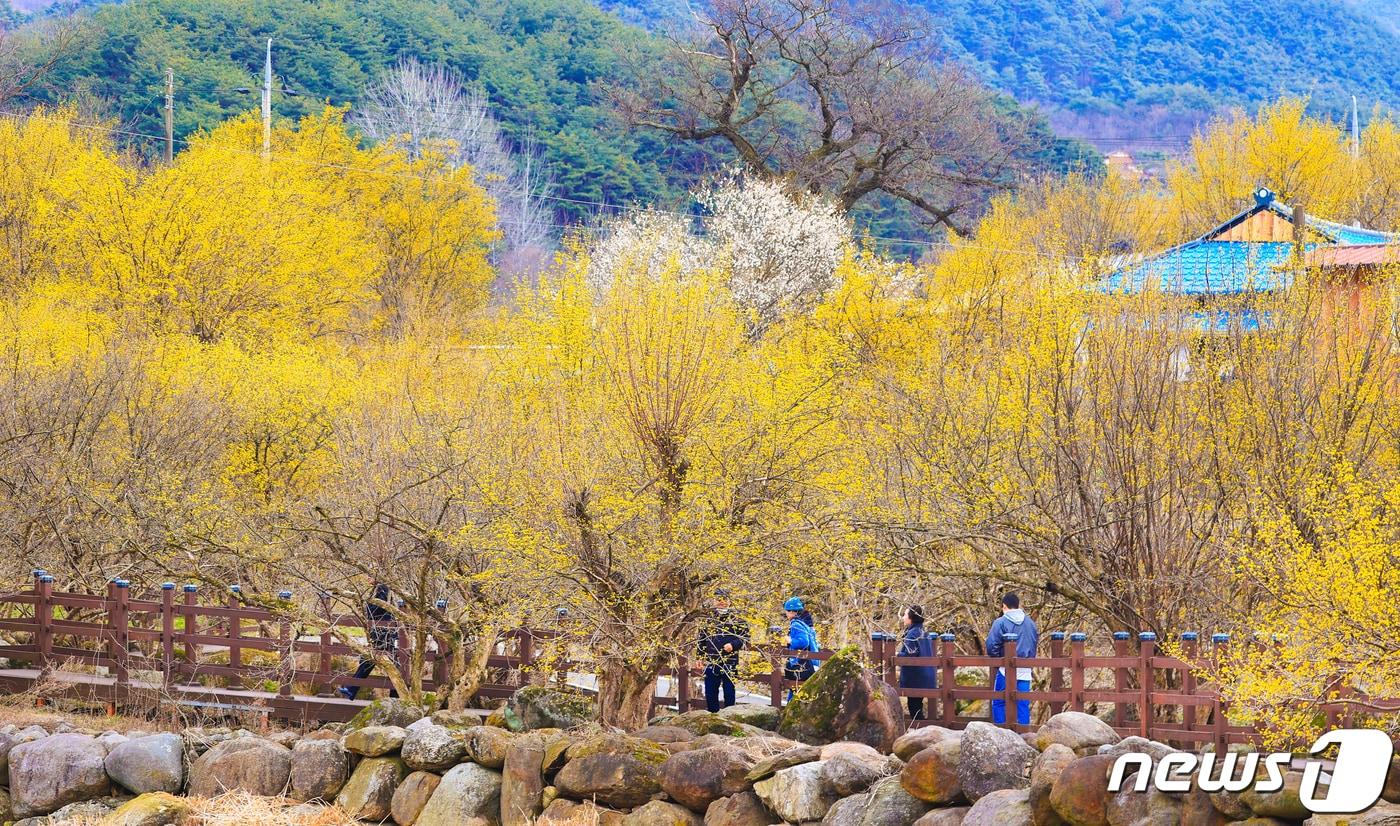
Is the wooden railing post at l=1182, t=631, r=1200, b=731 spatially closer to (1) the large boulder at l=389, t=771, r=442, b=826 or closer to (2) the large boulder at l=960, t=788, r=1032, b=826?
(2) the large boulder at l=960, t=788, r=1032, b=826

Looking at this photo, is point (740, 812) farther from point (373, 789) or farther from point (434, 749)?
point (373, 789)

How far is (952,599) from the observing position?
17812mm

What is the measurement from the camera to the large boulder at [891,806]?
11141 mm

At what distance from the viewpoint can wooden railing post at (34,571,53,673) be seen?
61.4 feet

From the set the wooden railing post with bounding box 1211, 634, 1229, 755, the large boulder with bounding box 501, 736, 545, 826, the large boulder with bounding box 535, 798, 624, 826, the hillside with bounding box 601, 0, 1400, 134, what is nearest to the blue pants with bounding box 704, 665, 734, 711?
the large boulder with bounding box 501, 736, 545, 826

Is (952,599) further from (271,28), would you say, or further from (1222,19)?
(1222,19)

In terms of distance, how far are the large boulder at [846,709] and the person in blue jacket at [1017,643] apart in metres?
1.16

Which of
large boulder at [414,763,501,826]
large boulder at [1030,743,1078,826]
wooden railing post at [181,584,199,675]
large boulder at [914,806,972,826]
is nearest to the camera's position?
large boulder at [1030,743,1078,826]

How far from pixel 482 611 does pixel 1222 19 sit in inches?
5627

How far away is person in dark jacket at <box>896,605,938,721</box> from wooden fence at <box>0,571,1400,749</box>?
0.12m

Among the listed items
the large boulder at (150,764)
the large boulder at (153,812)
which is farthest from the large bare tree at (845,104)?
the large boulder at (153,812)

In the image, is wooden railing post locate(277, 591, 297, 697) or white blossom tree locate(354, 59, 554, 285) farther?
white blossom tree locate(354, 59, 554, 285)

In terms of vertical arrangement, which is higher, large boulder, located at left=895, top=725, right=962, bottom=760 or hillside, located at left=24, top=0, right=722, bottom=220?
hillside, located at left=24, top=0, right=722, bottom=220

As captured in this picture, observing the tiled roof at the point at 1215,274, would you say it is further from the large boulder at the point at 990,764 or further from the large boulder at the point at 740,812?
the large boulder at the point at 740,812
